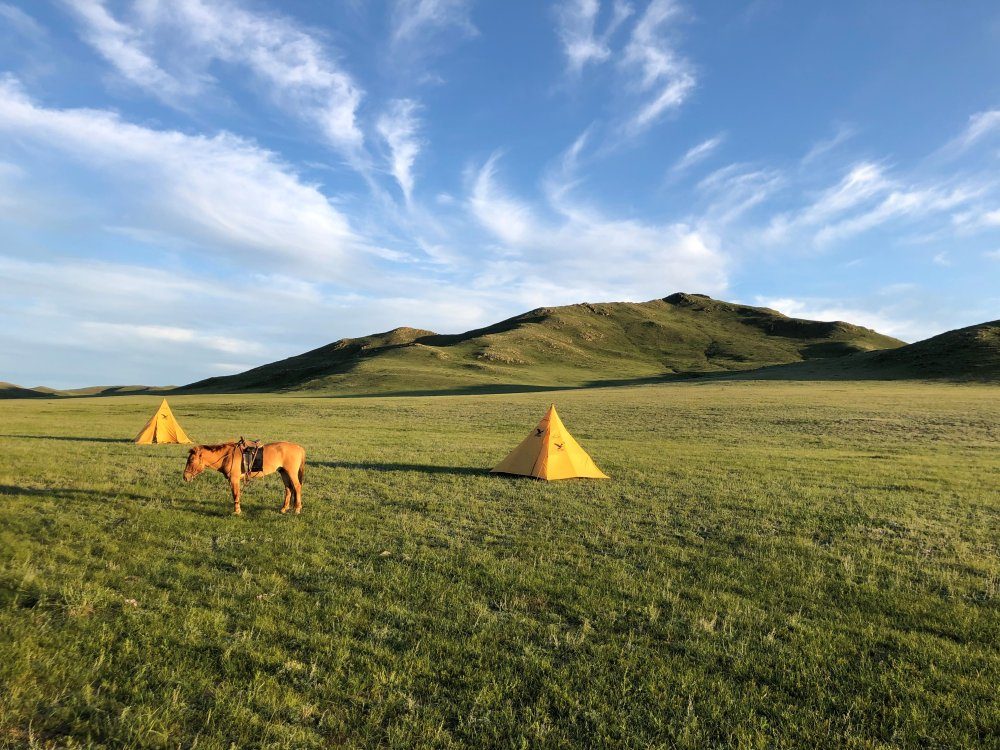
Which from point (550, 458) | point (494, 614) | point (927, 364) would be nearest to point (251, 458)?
point (494, 614)

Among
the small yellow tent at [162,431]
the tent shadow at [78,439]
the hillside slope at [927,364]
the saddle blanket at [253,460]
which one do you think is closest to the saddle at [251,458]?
the saddle blanket at [253,460]

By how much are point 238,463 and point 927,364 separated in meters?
125

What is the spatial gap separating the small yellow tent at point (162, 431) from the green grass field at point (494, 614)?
11.1m

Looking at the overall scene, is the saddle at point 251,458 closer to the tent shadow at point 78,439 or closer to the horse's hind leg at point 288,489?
the horse's hind leg at point 288,489

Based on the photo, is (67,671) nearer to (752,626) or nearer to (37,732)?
(37,732)

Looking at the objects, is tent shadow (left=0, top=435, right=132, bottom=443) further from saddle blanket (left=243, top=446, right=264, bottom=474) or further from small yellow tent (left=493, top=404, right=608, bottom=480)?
small yellow tent (left=493, top=404, right=608, bottom=480)

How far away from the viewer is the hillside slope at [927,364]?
9112 cm

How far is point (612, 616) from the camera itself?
746 cm

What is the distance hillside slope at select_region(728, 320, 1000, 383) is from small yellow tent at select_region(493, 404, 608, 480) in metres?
84.7

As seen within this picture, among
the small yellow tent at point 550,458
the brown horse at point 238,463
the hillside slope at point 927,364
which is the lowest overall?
the small yellow tent at point 550,458

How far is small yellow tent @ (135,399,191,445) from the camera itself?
90.8 ft

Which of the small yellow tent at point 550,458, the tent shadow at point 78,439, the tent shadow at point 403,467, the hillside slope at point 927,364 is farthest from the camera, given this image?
the hillside slope at point 927,364

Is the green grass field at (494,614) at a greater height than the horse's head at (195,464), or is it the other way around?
the horse's head at (195,464)

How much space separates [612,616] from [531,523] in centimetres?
512
